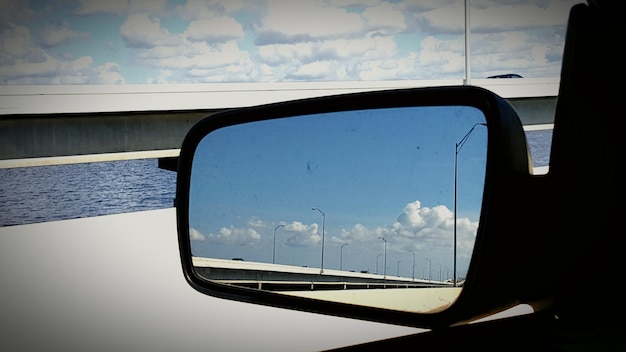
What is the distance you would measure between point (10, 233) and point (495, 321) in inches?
145

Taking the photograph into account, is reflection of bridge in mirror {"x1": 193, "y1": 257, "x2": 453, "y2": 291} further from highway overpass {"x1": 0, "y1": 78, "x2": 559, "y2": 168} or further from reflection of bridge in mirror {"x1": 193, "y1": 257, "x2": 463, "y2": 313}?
highway overpass {"x1": 0, "y1": 78, "x2": 559, "y2": 168}

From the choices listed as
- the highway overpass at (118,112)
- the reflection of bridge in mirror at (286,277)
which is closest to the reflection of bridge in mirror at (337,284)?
the reflection of bridge in mirror at (286,277)

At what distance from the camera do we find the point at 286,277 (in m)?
2.48

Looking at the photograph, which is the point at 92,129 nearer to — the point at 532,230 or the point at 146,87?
the point at 146,87

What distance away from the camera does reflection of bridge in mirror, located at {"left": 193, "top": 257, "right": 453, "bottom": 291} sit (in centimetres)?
221

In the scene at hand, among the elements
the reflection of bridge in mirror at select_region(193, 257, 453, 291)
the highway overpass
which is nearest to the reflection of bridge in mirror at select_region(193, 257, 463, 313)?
the reflection of bridge in mirror at select_region(193, 257, 453, 291)

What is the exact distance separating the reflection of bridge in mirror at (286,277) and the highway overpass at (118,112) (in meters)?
12.4

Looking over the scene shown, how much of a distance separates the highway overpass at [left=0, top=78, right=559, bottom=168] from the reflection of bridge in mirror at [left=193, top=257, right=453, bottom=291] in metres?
12.4

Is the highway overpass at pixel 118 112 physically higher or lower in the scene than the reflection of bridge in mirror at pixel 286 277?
higher

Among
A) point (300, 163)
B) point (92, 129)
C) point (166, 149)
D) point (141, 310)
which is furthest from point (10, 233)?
point (166, 149)

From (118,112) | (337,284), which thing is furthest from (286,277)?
(118,112)

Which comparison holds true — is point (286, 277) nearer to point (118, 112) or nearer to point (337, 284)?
point (337, 284)

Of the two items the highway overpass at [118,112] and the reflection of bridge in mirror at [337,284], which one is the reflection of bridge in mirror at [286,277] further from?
the highway overpass at [118,112]

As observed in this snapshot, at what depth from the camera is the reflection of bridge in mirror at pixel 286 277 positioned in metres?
2.21
